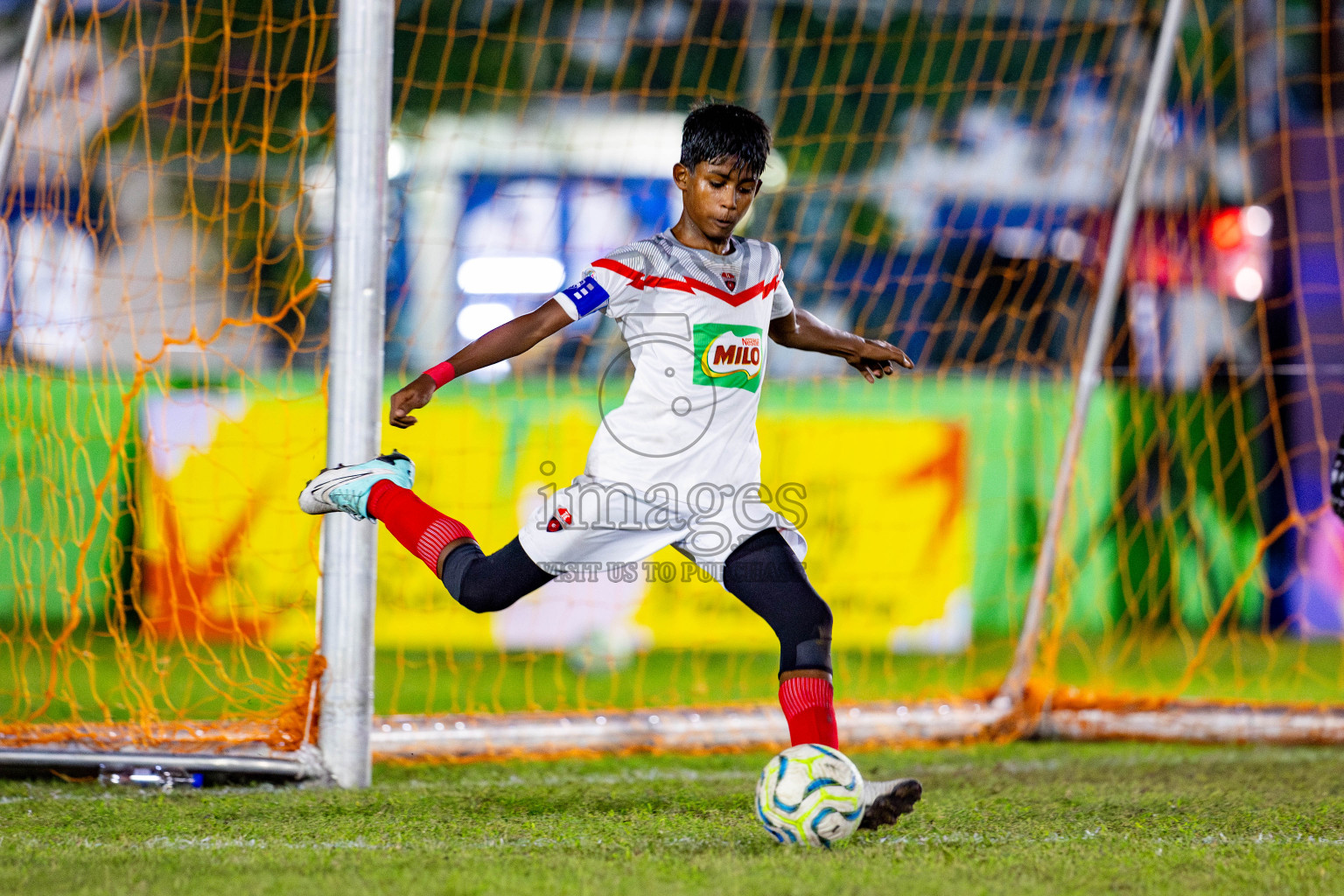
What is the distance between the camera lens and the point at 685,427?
8.76 feet

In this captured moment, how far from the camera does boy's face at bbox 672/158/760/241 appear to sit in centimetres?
267

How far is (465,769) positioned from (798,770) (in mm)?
1609

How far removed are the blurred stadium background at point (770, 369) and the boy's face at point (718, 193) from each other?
138 cm

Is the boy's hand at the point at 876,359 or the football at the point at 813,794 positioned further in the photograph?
the boy's hand at the point at 876,359

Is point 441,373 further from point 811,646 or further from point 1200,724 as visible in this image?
point 1200,724

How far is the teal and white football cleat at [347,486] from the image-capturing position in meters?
2.88

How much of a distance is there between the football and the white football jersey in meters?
0.58

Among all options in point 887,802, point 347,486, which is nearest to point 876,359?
point 887,802

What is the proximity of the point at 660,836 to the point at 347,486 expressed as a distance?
103cm

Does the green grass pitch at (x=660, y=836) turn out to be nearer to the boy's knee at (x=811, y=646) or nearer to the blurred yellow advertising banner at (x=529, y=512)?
the boy's knee at (x=811, y=646)

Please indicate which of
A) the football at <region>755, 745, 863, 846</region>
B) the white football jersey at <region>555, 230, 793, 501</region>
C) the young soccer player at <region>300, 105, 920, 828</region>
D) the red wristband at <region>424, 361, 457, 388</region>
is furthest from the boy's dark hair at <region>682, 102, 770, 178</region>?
the football at <region>755, 745, 863, 846</region>

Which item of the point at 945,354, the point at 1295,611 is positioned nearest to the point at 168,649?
the point at 945,354

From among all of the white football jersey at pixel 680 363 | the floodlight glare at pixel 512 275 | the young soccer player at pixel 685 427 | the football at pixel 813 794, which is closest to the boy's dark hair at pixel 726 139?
the young soccer player at pixel 685 427

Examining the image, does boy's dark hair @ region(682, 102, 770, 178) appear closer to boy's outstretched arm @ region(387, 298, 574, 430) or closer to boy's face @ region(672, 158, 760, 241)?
boy's face @ region(672, 158, 760, 241)
